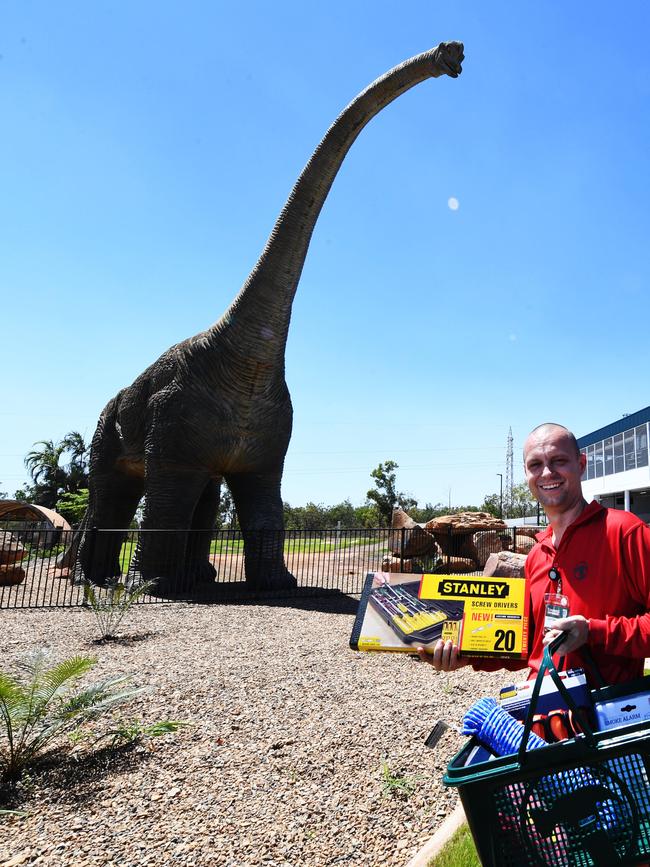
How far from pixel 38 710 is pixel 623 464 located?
32.7 m

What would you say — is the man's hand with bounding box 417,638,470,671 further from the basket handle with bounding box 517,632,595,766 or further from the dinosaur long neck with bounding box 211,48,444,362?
the dinosaur long neck with bounding box 211,48,444,362

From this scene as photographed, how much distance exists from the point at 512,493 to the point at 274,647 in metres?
66.4

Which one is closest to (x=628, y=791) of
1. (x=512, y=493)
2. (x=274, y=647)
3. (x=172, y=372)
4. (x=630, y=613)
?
(x=630, y=613)

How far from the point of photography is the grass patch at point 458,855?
7.71 feet

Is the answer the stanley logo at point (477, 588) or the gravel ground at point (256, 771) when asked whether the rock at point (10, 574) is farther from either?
the stanley logo at point (477, 588)

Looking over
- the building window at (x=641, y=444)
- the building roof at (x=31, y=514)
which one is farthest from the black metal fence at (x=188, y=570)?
the building window at (x=641, y=444)

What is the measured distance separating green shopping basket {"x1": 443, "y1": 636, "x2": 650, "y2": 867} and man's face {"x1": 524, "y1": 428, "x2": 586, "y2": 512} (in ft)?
2.49

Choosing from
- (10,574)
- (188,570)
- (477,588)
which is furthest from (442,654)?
(10,574)

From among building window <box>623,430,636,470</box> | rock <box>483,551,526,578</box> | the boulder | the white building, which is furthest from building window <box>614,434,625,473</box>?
rock <box>483,551,526,578</box>

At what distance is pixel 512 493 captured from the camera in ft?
225

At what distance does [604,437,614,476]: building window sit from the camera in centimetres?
3272

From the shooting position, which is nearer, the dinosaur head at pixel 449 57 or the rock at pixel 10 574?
the dinosaur head at pixel 449 57

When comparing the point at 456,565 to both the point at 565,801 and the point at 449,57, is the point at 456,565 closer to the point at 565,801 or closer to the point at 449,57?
the point at 449,57

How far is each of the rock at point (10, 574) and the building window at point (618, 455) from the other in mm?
29376
